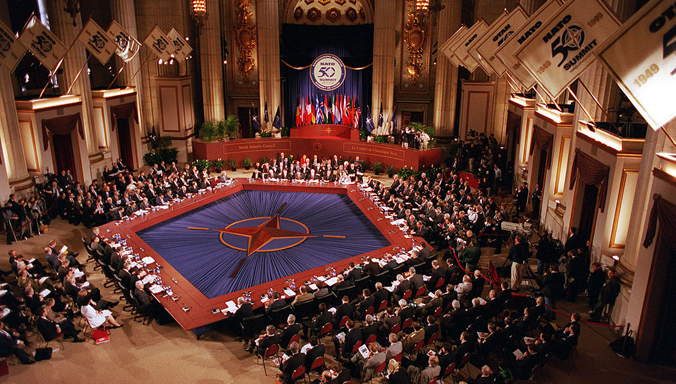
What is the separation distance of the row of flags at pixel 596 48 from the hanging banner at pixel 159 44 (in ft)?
49.3

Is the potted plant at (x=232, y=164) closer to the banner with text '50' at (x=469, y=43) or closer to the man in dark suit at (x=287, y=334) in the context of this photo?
the banner with text '50' at (x=469, y=43)

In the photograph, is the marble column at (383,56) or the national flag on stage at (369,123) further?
the national flag on stage at (369,123)

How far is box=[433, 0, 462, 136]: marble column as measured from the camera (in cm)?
2747

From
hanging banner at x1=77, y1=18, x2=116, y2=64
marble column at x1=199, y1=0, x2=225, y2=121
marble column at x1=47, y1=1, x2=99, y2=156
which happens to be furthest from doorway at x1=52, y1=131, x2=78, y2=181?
marble column at x1=199, y1=0, x2=225, y2=121

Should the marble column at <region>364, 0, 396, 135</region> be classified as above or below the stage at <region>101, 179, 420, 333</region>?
above

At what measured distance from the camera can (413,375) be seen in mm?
9086

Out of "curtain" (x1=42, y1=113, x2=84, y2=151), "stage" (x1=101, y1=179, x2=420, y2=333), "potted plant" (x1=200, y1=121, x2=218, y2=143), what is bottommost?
"stage" (x1=101, y1=179, x2=420, y2=333)

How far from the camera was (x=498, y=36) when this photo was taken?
17188 mm

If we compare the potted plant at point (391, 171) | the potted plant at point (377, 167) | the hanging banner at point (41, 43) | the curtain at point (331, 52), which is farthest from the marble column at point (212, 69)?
the hanging banner at point (41, 43)

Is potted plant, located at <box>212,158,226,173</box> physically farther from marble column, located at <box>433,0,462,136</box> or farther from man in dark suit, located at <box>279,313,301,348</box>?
man in dark suit, located at <box>279,313,301,348</box>

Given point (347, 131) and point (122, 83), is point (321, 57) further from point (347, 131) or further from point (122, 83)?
point (122, 83)

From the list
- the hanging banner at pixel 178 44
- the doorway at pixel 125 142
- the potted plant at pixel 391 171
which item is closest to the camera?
the hanging banner at pixel 178 44

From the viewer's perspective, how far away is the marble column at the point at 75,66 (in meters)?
21.6

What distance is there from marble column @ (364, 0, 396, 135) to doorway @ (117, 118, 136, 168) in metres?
14.3
